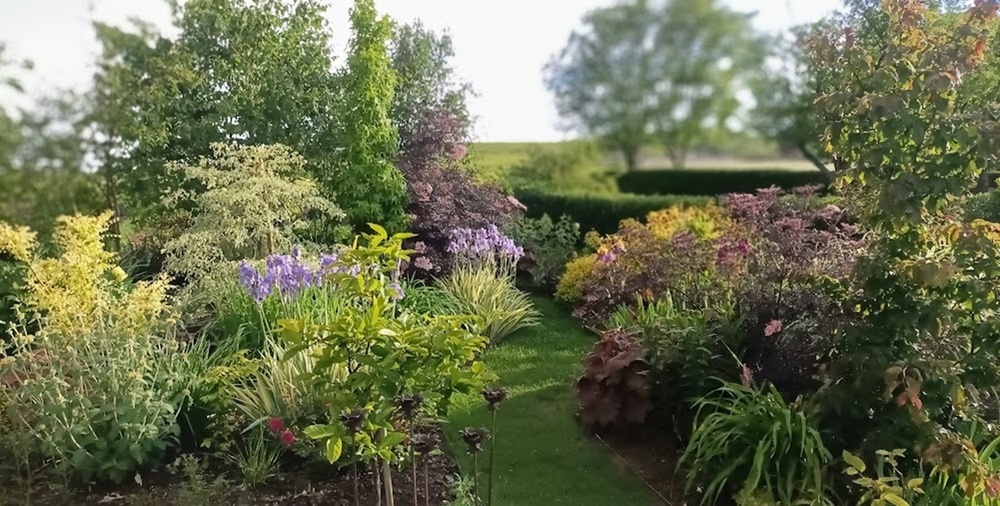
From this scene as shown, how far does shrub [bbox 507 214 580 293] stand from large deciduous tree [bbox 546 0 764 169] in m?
5.50

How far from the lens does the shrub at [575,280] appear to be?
655cm

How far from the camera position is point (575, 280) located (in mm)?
6691

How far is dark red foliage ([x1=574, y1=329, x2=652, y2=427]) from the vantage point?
373 centimetres

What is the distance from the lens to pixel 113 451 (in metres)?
3.15

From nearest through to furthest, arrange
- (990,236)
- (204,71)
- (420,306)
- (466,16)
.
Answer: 1. (990,236)
2. (466,16)
3. (420,306)
4. (204,71)

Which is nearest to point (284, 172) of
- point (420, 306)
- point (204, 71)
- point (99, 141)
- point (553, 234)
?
point (204, 71)

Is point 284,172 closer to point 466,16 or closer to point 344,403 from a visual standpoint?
point 466,16

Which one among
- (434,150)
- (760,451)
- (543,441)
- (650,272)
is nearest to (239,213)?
(434,150)

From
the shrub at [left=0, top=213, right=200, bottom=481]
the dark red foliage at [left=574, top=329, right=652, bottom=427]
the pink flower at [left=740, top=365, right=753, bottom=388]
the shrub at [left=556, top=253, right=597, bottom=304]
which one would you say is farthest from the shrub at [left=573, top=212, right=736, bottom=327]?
the shrub at [left=0, top=213, right=200, bottom=481]

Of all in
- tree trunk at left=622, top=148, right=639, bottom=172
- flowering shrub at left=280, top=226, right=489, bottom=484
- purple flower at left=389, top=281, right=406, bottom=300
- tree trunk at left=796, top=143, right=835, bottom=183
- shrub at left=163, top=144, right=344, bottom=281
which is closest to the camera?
tree trunk at left=622, top=148, right=639, bottom=172

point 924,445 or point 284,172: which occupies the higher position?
point 284,172

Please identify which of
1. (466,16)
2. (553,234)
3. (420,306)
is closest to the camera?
(466,16)

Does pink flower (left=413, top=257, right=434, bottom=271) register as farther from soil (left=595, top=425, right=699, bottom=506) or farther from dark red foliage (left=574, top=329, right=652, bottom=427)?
soil (left=595, top=425, right=699, bottom=506)

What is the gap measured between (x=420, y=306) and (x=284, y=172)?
162 centimetres
